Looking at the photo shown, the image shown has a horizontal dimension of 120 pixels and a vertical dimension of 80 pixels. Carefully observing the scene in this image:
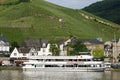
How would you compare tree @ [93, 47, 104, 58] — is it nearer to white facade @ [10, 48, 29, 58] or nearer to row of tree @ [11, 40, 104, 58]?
row of tree @ [11, 40, 104, 58]

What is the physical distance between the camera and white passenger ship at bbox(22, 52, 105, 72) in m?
153

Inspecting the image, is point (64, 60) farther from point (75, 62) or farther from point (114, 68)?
point (114, 68)

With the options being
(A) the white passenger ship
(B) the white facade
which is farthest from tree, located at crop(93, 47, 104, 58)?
(A) the white passenger ship

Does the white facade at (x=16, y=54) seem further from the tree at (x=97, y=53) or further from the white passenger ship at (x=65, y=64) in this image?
Answer: the white passenger ship at (x=65, y=64)

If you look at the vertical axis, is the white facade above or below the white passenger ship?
above

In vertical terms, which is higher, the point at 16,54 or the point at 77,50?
the point at 77,50

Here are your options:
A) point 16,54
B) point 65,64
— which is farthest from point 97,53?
point 65,64

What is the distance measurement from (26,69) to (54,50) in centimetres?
3821

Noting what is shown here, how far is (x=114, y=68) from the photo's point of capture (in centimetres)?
16300

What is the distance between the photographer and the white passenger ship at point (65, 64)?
153 m

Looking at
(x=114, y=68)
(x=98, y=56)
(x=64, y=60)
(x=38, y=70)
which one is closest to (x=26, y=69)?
(x=38, y=70)

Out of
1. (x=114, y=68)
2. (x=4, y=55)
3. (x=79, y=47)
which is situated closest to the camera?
(x=114, y=68)

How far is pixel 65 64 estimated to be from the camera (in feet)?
512

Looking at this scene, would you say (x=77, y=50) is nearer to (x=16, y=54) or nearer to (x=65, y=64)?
(x=16, y=54)
